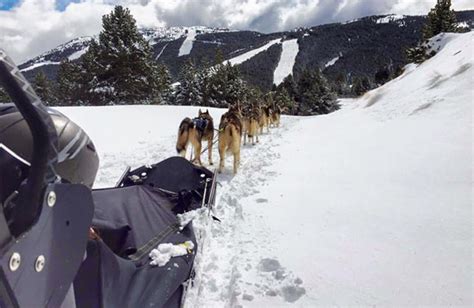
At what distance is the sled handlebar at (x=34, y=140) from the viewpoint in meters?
0.73

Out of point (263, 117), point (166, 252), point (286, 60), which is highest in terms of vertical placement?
point (286, 60)

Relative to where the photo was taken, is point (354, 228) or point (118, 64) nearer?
point (354, 228)

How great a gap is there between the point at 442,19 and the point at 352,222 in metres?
29.6

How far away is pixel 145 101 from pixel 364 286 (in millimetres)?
27690

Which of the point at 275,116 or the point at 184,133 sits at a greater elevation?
the point at 184,133

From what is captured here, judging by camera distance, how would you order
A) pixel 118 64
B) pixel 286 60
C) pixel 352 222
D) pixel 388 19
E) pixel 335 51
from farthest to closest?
1. pixel 388 19
2. pixel 335 51
3. pixel 286 60
4. pixel 118 64
5. pixel 352 222

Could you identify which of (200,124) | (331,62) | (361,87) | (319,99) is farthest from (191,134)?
(331,62)

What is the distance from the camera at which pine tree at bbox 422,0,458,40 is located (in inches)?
1041

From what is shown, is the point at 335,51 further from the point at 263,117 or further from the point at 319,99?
the point at 263,117

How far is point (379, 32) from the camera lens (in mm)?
152250

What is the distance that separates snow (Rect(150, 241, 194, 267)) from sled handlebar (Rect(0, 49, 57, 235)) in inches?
A: 60.5

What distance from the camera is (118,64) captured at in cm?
2645

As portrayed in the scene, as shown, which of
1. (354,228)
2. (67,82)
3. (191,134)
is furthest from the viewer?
(67,82)

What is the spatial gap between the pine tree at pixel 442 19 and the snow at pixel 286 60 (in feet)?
260
